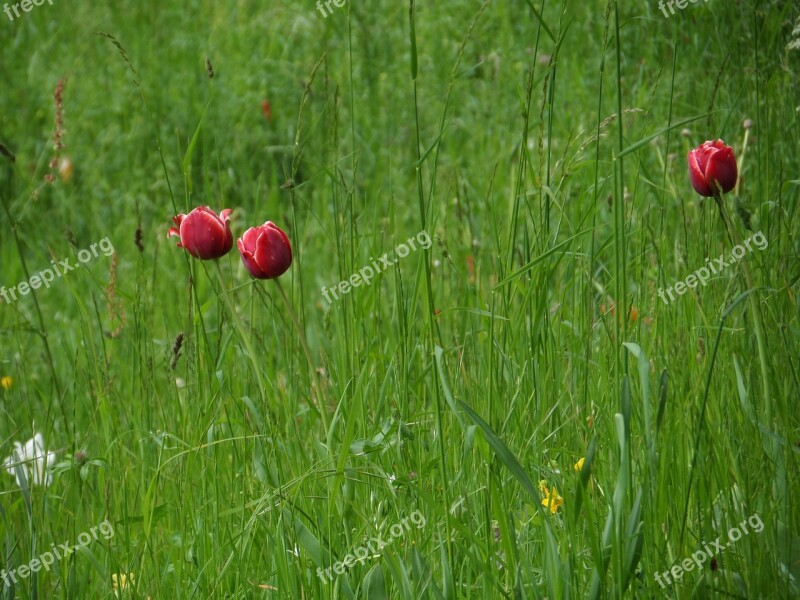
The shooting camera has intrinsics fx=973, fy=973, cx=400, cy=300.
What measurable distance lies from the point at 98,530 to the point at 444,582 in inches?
31.4

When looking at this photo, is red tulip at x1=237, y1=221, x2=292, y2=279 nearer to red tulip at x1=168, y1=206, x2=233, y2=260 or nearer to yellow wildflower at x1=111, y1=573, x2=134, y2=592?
red tulip at x1=168, y1=206, x2=233, y2=260

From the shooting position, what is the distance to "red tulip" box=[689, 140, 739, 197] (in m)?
1.83

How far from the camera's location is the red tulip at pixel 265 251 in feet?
6.05

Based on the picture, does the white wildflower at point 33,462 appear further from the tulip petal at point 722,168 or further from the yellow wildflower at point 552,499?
the tulip petal at point 722,168

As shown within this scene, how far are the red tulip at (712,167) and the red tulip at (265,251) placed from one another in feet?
2.59

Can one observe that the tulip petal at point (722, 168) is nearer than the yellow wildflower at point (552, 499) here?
No

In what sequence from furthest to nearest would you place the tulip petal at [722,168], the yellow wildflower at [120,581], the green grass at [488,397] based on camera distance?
the tulip petal at [722,168]
the yellow wildflower at [120,581]
the green grass at [488,397]

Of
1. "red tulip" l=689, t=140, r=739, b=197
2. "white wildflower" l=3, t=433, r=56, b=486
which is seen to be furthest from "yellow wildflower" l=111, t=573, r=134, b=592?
"red tulip" l=689, t=140, r=739, b=197

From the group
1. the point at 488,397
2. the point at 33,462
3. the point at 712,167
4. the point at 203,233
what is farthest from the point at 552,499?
the point at 33,462

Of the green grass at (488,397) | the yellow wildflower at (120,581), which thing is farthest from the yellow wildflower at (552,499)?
the yellow wildflower at (120,581)

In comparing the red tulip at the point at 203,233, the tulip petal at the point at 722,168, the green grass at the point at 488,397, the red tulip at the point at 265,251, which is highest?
the red tulip at the point at 203,233

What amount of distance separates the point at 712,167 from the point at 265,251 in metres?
0.86

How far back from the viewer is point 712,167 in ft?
5.98

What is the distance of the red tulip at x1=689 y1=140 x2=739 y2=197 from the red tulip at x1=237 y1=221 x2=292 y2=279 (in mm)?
790
